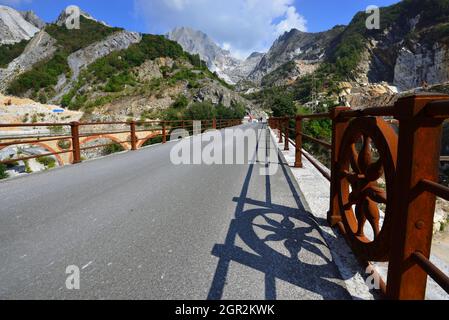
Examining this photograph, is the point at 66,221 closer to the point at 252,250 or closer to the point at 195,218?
the point at 195,218

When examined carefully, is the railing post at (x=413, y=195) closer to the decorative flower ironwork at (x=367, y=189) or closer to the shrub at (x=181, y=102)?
the decorative flower ironwork at (x=367, y=189)

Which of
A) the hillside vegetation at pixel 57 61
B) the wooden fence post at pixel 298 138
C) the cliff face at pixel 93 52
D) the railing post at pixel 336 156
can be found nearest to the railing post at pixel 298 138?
the wooden fence post at pixel 298 138

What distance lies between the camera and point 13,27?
13600 centimetres

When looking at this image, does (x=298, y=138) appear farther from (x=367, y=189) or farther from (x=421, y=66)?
(x=421, y=66)

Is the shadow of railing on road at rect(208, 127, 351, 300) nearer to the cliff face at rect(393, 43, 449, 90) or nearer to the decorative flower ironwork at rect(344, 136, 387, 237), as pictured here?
the decorative flower ironwork at rect(344, 136, 387, 237)

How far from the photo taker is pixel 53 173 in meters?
5.68

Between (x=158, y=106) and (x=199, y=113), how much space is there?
25.6 m

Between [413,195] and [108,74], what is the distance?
282 ft

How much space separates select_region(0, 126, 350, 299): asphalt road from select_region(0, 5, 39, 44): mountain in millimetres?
156221

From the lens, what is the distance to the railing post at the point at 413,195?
1270 millimetres

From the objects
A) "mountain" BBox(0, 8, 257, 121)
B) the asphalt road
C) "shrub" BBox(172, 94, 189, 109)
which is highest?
"mountain" BBox(0, 8, 257, 121)

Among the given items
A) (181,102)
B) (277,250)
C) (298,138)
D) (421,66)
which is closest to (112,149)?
(298,138)

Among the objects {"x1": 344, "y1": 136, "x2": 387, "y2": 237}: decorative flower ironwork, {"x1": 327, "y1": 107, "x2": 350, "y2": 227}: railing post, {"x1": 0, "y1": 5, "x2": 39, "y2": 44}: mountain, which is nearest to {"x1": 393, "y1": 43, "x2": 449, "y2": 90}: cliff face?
{"x1": 327, "y1": 107, "x2": 350, "y2": 227}: railing post

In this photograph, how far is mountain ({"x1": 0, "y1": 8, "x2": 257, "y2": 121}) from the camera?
56.2 m
